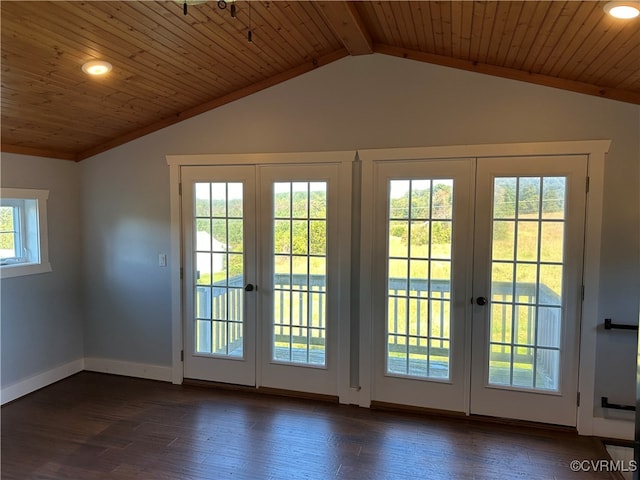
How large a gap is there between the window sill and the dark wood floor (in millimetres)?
1093

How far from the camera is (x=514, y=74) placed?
10.4ft

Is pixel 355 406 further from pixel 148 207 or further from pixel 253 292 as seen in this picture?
pixel 148 207

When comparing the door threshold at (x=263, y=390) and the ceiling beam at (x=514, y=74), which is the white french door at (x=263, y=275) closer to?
the door threshold at (x=263, y=390)

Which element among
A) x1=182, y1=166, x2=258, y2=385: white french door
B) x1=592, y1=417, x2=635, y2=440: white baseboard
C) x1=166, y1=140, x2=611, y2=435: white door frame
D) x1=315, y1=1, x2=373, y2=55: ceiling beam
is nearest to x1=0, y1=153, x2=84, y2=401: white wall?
x1=166, y1=140, x2=611, y2=435: white door frame

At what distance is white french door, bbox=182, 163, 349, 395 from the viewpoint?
3713 mm

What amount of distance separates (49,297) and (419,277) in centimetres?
344

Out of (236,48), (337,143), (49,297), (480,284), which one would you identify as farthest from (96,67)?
(480,284)

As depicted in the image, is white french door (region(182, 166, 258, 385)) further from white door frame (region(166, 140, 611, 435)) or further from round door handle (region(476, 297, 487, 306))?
round door handle (region(476, 297, 487, 306))

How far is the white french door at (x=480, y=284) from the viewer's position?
3195mm

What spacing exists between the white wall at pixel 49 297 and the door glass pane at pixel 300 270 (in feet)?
7.02

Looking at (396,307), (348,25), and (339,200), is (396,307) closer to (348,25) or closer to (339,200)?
(339,200)

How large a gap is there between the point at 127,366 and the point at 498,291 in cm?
358

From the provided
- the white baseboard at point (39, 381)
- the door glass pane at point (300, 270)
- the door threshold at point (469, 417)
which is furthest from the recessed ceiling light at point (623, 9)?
the white baseboard at point (39, 381)

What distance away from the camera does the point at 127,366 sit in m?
4.32
